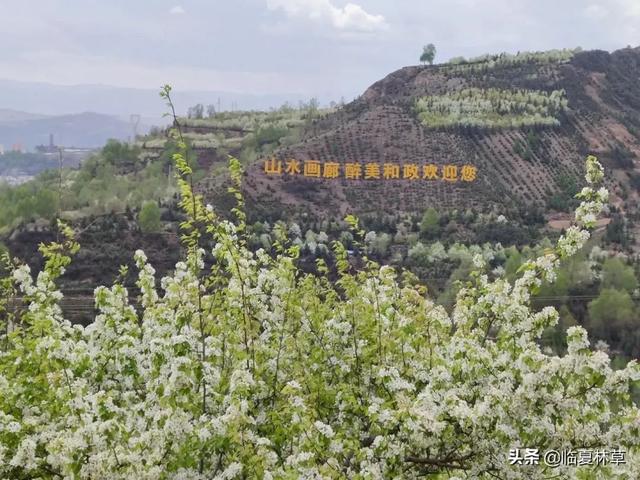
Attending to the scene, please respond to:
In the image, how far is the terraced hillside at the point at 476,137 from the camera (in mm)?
58125

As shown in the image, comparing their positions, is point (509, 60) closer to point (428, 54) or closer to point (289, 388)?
point (428, 54)

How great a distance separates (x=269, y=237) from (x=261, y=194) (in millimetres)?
13883

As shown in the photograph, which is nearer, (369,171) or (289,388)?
(289,388)

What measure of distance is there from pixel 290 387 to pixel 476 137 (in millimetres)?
64898

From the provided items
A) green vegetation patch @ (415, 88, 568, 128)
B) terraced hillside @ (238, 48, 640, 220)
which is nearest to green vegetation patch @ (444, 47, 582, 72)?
terraced hillside @ (238, 48, 640, 220)

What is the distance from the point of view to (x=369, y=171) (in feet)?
200

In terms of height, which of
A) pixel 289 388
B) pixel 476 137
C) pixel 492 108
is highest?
pixel 492 108

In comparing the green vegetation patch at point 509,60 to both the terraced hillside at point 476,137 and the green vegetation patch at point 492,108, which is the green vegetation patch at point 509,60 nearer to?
the terraced hillside at point 476,137

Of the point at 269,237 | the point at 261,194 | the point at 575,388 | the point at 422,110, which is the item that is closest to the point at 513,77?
the point at 422,110

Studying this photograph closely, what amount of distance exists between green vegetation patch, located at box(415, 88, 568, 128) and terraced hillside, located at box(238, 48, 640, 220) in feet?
0.42

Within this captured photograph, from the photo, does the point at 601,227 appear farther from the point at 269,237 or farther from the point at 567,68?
the point at 567,68

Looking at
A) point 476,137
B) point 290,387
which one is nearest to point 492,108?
point 476,137

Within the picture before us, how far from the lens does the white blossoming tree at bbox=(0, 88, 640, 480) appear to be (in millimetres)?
5293

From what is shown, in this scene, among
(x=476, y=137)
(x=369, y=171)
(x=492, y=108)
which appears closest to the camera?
(x=369, y=171)
